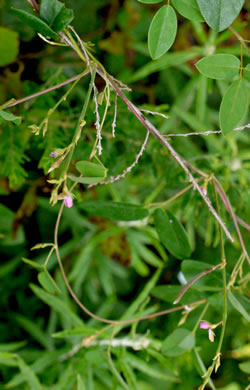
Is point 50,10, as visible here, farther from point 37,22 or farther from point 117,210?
point 117,210

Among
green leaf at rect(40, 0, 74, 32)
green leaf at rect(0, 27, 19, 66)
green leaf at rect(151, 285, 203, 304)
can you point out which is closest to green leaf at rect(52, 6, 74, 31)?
green leaf at rect(40, 0, 74, 32)

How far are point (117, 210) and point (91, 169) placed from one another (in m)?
0.21

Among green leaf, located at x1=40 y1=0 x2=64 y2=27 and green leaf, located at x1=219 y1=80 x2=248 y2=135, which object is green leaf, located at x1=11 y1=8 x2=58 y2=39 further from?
green leaf, located at x1=219 y1=80 x2=248 y2=135

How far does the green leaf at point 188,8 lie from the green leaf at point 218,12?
0.09 feet

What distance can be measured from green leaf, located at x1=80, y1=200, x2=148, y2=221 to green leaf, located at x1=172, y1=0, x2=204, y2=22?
31 cm

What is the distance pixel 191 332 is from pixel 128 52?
904 millimetres

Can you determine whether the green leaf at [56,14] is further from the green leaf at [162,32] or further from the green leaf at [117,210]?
the green leaf at [117,210]

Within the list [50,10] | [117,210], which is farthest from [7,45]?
[117,210]

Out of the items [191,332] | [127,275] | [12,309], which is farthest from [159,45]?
[12,309]

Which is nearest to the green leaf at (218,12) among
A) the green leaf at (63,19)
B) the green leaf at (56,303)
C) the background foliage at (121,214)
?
the background foliage at (121,214)

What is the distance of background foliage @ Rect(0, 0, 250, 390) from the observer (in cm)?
74

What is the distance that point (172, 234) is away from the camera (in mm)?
709

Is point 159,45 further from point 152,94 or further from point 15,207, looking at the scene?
point 152,94

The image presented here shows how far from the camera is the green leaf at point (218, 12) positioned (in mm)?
549
